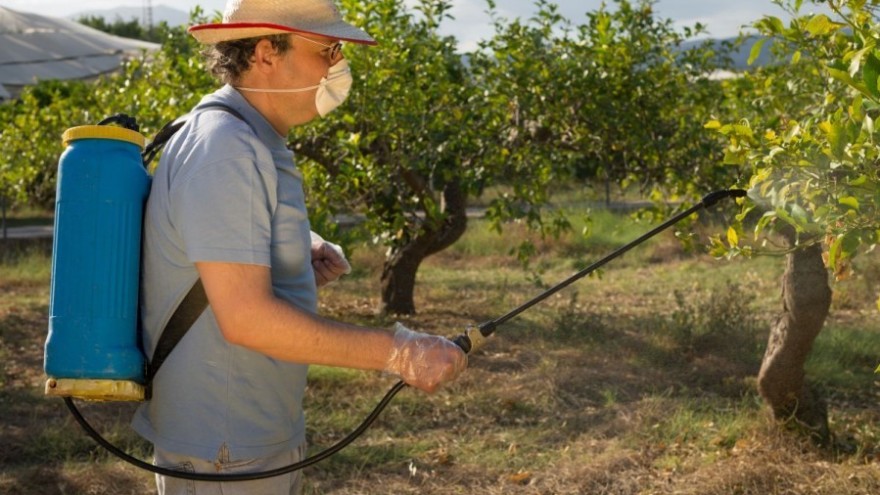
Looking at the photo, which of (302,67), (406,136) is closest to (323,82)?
(302,67)

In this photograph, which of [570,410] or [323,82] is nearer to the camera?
[323,82]

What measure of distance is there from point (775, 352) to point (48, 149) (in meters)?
6.02

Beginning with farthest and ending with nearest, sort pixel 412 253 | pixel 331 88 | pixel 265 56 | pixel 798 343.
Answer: pixel 412 253, pixel 798 343, pixel 331 88, pixel 265 56

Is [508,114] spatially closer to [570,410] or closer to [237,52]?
[570,410]

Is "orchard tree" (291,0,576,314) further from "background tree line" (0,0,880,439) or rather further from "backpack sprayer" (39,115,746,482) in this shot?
"backpack sprayer" (39,115,746,482)

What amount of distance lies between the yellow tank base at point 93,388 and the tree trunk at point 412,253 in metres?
5.75

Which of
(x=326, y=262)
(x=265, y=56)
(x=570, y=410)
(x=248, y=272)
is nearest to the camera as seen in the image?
(x=248, y=272)

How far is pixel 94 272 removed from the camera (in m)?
2.08

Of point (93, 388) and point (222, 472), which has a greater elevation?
point (93, 388)

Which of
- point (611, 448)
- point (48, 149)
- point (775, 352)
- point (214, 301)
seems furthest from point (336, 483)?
point (48, 149)

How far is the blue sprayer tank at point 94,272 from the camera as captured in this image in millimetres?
2084

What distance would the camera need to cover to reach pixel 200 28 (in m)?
2.22

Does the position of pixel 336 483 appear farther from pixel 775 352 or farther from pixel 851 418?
pixel 851 418

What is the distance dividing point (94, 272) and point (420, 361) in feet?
1.99
